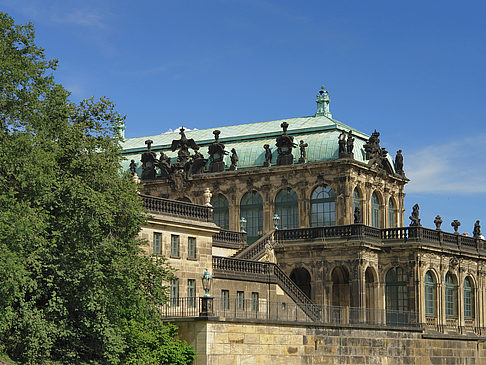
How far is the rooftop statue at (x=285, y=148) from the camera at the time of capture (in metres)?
71.6

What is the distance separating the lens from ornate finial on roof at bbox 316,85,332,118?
260ft

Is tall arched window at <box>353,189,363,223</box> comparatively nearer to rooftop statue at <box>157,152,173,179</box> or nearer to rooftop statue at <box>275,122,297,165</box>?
rooftop statue at <box>275,122,297,165</box>

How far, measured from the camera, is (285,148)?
7225cm

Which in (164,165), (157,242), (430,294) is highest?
(164,165)

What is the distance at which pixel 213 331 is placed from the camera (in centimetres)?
4288

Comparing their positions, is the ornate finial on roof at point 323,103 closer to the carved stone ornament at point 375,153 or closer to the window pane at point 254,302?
the carved stone ornament at point 375,153

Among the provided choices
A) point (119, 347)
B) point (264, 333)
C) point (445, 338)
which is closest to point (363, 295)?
point (445, 338)

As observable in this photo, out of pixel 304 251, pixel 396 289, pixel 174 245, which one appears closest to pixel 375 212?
pixel 396 289

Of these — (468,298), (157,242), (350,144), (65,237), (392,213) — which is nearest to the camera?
(65,237)

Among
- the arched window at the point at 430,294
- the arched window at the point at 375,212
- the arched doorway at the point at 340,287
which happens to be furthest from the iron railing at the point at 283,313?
the arched window at the point at 375,212

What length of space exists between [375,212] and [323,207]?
15.6ft

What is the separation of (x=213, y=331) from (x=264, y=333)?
3449 millimetres

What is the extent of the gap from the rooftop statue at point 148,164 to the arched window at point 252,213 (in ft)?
27.4

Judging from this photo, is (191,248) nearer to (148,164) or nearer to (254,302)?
(254,302)
